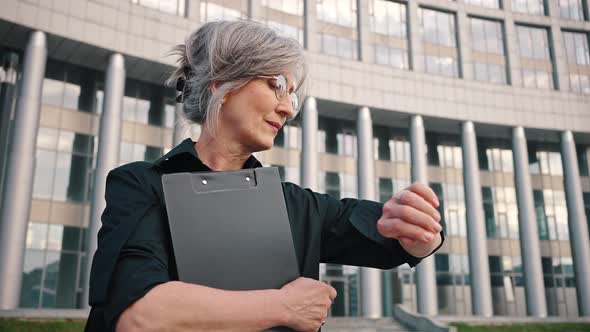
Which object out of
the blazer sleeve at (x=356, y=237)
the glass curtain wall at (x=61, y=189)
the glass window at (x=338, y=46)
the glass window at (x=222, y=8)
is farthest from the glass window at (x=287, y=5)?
the blazer sleeve at (x=356, y=237)

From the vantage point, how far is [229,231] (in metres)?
1.35

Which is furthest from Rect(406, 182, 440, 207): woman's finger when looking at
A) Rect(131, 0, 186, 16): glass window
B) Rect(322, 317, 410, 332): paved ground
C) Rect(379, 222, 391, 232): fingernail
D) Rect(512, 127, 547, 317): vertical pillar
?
Rect(512, 127, 547, 317): vertical pillar

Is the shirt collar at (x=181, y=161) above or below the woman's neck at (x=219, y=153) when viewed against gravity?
below

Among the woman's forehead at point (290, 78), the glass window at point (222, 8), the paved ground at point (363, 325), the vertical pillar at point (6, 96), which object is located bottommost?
the paved ground at point (363, 325)

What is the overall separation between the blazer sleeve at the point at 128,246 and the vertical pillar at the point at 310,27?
27.0 meters

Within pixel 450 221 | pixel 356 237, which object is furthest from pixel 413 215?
pixel 450 221

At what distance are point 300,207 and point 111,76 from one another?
894 inches

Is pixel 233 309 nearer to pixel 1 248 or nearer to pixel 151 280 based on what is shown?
pixel 151 280

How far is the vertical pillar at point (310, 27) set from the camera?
28.1 metres

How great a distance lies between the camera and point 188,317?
1204mm

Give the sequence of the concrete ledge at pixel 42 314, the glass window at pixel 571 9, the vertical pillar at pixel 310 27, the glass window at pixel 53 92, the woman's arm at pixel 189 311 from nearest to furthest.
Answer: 1. the woman's arm at pixel 189 311
2. the concrete ledge at pixel 42 314
3. the glass window at pixel 53 92
4. the vertical pillar at pixel 310 27
5. the glass window at pixel 571 9

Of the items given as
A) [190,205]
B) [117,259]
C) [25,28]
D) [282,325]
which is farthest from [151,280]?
[25,28]

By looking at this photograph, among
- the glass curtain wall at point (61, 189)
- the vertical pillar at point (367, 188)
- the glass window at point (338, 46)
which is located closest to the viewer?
the glass curtain wall at point (61, 189)

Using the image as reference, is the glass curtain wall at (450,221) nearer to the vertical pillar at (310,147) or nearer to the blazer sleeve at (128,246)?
the vertical pillar at (310,147)
